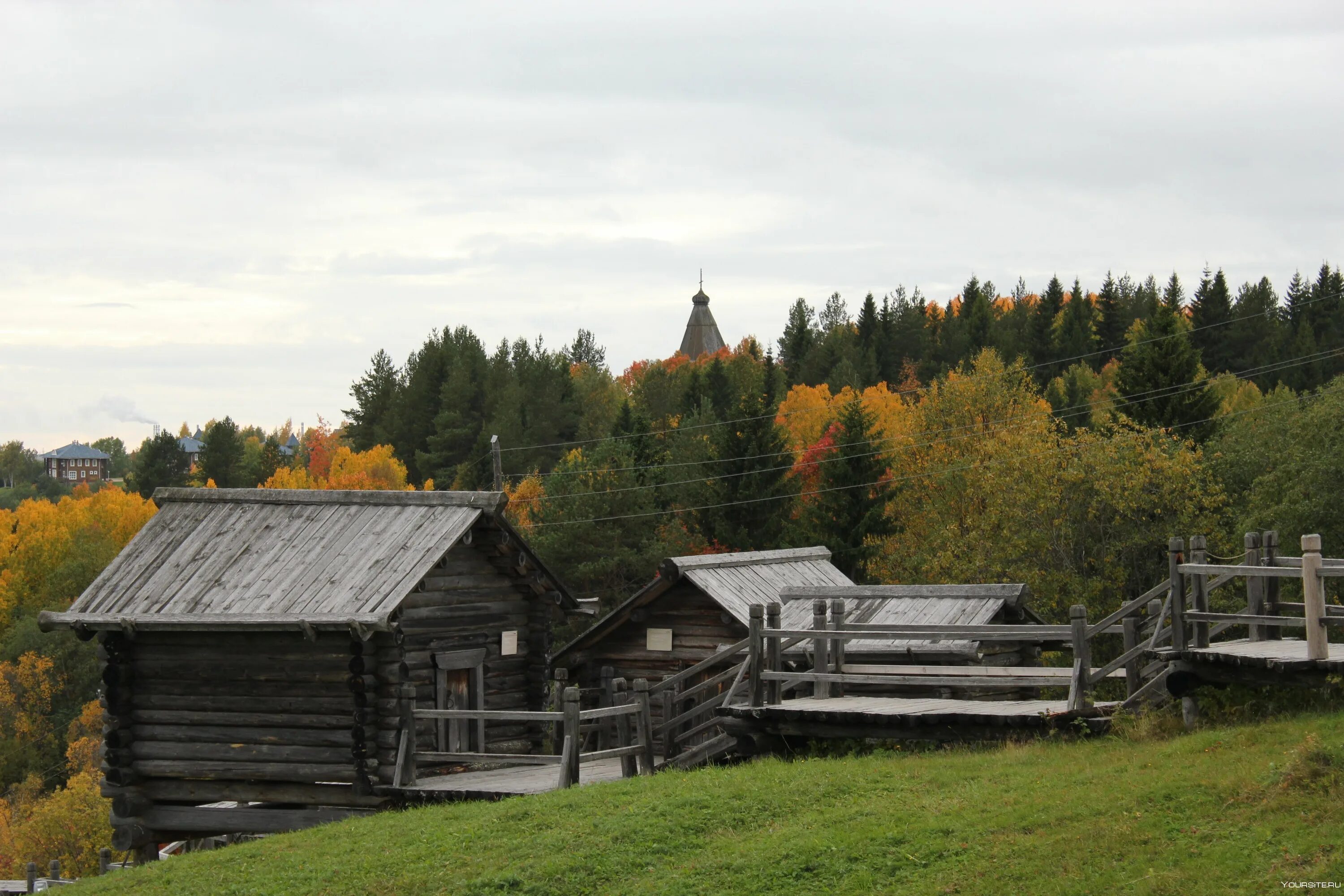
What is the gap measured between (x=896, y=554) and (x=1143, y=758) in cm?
4069

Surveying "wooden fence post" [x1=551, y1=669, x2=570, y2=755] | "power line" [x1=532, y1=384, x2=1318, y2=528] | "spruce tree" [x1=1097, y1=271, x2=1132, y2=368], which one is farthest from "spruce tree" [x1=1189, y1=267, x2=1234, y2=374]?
"wooden fence post" [x1=551, y1=669, x2=570, y2=755]

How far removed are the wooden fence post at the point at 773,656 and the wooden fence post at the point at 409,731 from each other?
5.86m

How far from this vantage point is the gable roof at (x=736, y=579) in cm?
2642

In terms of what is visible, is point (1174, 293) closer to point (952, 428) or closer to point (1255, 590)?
point (952, 428)

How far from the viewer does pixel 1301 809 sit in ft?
36.0

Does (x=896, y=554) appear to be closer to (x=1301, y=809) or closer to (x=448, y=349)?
(x=1301, y=809)

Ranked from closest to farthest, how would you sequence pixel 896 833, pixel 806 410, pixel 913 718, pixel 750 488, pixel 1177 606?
1. pixel 896 833
2. pixel 1177 606
3. pixel 913 718
4. pixel 750 488
5. pixel 806 410

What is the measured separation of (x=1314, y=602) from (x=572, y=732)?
9.58 m

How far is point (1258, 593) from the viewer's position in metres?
17.0

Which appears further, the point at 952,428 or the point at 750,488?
the point at 750,488

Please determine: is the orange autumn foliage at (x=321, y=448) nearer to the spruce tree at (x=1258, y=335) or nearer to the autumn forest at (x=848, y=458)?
the autumn forest at (x=848, y=458)

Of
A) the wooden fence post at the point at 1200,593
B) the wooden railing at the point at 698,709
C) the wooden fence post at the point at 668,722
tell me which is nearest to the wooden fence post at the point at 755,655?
the wooden railing at the point at 698,709

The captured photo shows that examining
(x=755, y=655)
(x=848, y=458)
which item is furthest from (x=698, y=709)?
(x=848, y=458)

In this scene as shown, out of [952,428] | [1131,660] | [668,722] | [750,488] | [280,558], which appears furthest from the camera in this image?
[750,488]
